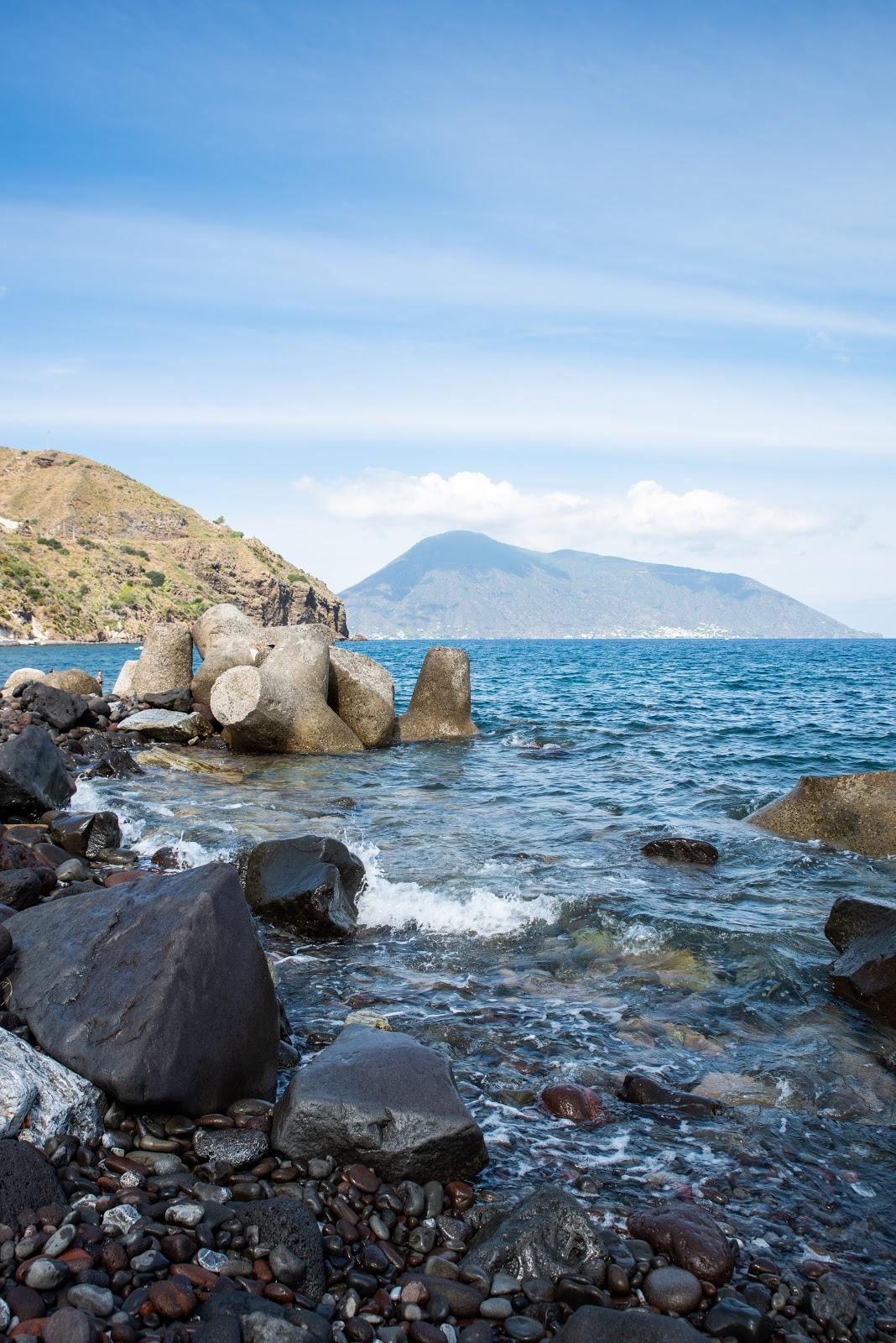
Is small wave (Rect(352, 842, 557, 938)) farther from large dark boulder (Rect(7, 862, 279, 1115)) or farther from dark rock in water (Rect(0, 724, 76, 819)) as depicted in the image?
dark rock in water (Rect(0, 724, 76, 819))

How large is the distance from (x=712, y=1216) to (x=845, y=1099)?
5.88 ft

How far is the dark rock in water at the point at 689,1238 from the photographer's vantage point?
4.02 m

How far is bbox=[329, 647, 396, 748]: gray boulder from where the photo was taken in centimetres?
2127

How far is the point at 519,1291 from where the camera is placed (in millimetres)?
3877

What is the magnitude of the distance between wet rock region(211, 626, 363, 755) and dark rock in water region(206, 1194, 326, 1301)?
15.7 m

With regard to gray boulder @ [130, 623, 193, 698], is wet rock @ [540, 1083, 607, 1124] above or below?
below

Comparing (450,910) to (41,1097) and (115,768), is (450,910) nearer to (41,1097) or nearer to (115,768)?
(41,1097)

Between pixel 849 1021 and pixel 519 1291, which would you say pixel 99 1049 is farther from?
pixel 849 1021

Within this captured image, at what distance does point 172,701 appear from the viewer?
74.3 ft

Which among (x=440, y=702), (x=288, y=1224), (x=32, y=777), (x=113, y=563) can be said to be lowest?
(x=288, y=1224)

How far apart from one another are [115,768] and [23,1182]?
13521mm

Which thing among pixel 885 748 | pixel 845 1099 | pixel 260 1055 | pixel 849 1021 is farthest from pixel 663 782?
pixel 260 1055

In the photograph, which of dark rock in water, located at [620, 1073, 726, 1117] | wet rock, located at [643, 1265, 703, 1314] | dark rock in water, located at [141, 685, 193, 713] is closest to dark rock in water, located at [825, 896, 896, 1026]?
dark rock in water, located at [620, 1073, 726, 1117]

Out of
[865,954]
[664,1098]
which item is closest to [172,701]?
[865,954]
